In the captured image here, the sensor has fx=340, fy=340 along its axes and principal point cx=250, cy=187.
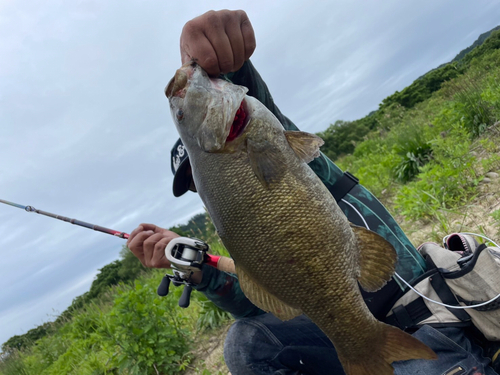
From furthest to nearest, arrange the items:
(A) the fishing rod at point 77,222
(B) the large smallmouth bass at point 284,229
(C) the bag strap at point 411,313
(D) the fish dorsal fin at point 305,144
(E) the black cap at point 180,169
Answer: (A) the fishing rod at point 77,222
(E) the black cap at point 180,169
(C) the bag strap at point 411,313
(D) the fish dorsal fin at point 305,144
(B) the large smallmouth bass at point 284,229

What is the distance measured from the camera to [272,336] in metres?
2.68

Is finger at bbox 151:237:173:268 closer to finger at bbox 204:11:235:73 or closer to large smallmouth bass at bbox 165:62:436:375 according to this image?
large smallmouth bass at bbox 165:62:436:375

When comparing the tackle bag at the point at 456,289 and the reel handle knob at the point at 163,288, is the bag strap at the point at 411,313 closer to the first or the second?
the tackle bag at the point at 456,289

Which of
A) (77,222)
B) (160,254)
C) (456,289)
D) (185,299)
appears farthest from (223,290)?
(77,222)

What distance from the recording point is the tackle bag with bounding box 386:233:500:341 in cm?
178

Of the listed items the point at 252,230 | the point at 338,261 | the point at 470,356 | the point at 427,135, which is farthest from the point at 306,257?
the point at 427,135

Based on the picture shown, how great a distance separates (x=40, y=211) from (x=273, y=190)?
3706mm

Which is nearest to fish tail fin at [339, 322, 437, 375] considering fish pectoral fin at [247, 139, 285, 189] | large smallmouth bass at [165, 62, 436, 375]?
large smallmouth bass at [165, 62, 436, 375]

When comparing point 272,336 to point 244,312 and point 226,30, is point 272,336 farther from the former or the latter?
point 226,30

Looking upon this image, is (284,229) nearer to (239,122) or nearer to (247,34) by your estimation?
(239,122)

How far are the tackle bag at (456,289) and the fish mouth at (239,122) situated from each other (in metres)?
1.37

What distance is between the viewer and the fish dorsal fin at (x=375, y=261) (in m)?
1.59

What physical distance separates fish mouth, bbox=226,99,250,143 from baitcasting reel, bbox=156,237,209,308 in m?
0.97

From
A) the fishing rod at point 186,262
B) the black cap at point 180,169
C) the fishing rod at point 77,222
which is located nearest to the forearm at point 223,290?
the fishing rod at point 186,262
